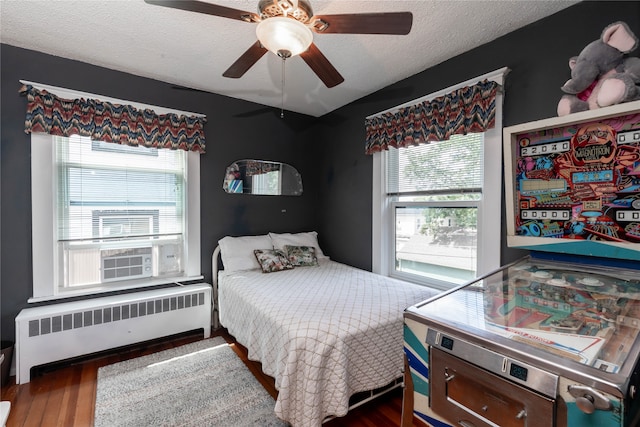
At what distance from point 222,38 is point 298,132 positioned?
1739 mm

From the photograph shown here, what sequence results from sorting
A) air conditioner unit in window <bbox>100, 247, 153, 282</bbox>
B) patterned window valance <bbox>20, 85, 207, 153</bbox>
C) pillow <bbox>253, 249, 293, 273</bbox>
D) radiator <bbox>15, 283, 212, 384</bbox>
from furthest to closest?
pillow <bbox>253, 249, 293, 273</bbox>
air conditioner unit in window <bbox>100, 247, 153, 282</bbox>
patterned window valance <bbox>20, 85, 207, 153</bbox>
radiator <bbox>15, 283, 212, 384</bbox>

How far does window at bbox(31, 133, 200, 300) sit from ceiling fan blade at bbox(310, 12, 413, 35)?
2.12 m

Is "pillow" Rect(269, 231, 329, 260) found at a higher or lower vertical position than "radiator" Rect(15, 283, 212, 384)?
higher

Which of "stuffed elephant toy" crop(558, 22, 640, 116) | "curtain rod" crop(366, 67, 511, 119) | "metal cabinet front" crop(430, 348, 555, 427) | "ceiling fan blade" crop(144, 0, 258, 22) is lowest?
"metal cabinet front" crop(430, 348, 555, 427)

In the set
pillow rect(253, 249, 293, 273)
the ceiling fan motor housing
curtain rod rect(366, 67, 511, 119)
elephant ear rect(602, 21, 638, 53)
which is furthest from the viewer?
pillow rect(253, 249, 293, 273)

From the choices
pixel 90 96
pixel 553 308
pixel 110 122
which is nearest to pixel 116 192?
pixel 110 122

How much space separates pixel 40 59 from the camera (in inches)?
91.0

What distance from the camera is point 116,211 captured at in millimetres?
2650

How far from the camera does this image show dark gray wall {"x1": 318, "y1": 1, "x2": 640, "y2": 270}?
5.66ft

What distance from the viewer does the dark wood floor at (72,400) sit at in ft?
5.77

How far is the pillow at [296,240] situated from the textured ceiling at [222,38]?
5.45 feet

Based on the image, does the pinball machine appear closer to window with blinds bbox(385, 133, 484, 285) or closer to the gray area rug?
window with blinds bbox(385, 133, 484, 285)

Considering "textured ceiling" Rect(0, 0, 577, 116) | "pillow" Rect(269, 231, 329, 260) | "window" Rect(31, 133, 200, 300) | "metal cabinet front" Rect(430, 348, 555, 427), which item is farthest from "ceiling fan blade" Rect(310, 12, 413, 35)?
"pillow" Rect(269, 231, 329, 260)

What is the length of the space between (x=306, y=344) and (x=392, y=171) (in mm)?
1982
